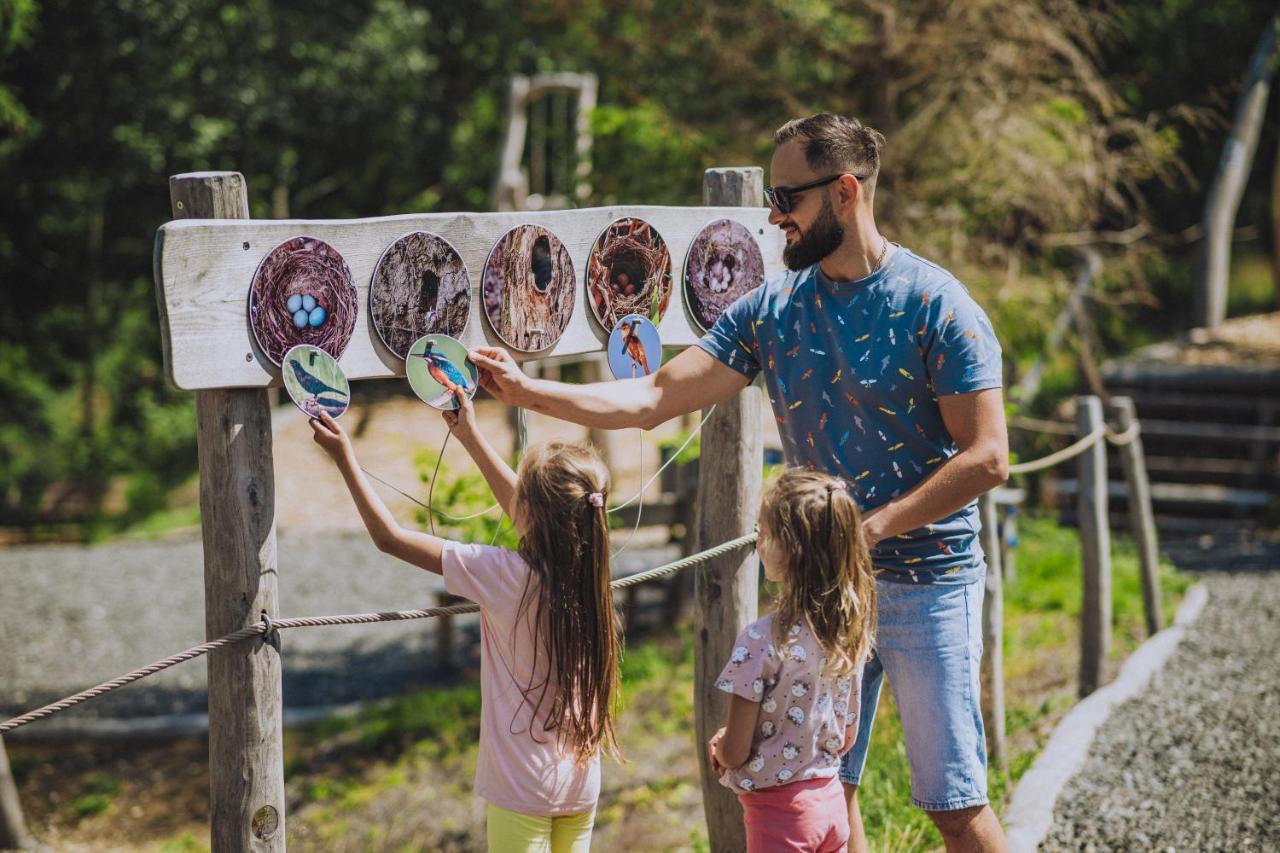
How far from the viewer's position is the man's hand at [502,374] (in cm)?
251

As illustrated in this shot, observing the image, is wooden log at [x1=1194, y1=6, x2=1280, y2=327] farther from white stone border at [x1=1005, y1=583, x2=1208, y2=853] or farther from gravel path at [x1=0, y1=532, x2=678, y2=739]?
white stone border at [x1=1005, y1=583, x2=1208, y2=853]

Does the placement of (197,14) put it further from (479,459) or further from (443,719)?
(479,459)

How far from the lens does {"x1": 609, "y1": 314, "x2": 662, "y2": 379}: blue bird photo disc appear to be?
3.00m

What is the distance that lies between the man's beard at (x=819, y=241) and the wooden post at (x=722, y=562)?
2.68 ft

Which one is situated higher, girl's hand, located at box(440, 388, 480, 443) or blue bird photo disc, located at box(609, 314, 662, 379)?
blue bird photo disc, located at box(609, 314, 662, 379)

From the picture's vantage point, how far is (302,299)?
2416 mm

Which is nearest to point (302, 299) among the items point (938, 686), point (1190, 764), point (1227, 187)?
point (938, 686)

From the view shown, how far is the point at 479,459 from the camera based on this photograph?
254cm

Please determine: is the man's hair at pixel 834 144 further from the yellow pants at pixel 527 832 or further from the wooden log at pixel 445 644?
the wooden log at pixel 445 644

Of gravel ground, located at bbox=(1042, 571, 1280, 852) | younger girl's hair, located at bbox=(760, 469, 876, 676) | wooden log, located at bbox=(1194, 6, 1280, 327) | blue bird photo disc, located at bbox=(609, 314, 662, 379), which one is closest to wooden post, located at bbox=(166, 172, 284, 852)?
blue bird photo disc, located at bbox=(609, 314, 662, 379)

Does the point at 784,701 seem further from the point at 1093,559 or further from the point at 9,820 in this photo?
the point at 9,820

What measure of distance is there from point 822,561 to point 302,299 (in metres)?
1.20

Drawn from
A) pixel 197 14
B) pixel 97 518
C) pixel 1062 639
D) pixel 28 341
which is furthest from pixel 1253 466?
pixel 28 341

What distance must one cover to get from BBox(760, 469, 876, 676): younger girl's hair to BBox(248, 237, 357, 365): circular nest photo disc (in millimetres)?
1011
